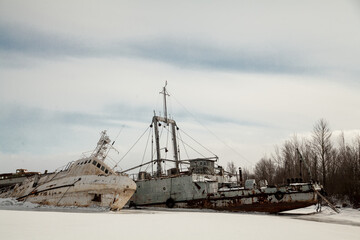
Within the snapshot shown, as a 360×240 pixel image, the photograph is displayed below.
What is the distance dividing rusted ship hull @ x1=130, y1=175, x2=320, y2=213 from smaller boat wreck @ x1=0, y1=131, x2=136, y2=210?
5578 millimetres

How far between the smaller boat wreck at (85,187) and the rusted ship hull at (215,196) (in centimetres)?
558

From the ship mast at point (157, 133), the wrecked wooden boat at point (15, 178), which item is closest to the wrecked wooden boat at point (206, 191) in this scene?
the ship mast at point (157, 133)

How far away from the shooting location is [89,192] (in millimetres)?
18156

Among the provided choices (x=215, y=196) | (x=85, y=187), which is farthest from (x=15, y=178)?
(x=215, y=196)

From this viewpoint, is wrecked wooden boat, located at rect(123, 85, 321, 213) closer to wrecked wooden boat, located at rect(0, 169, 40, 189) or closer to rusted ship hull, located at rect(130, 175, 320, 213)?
rusted ship hull, located at rect(130, 175, 320, 213)

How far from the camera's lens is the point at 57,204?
18.7m

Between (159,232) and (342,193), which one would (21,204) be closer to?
(159,232)

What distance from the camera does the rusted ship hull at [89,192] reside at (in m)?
18.1

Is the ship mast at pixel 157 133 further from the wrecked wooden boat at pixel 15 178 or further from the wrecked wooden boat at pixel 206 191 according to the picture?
the wrecked wooden boat at pixel 15 178

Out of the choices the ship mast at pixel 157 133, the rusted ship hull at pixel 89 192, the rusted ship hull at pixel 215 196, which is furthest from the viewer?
the ship mast at pixel 157 133

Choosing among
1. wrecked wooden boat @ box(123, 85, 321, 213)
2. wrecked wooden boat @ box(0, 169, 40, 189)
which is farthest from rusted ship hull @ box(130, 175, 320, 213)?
wrecked wooden boat @ box(0, 169, 40, 189)

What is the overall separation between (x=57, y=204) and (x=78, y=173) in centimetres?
253

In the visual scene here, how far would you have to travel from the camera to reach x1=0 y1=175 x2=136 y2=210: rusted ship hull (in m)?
18.1

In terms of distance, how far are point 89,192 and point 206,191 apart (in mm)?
10098
